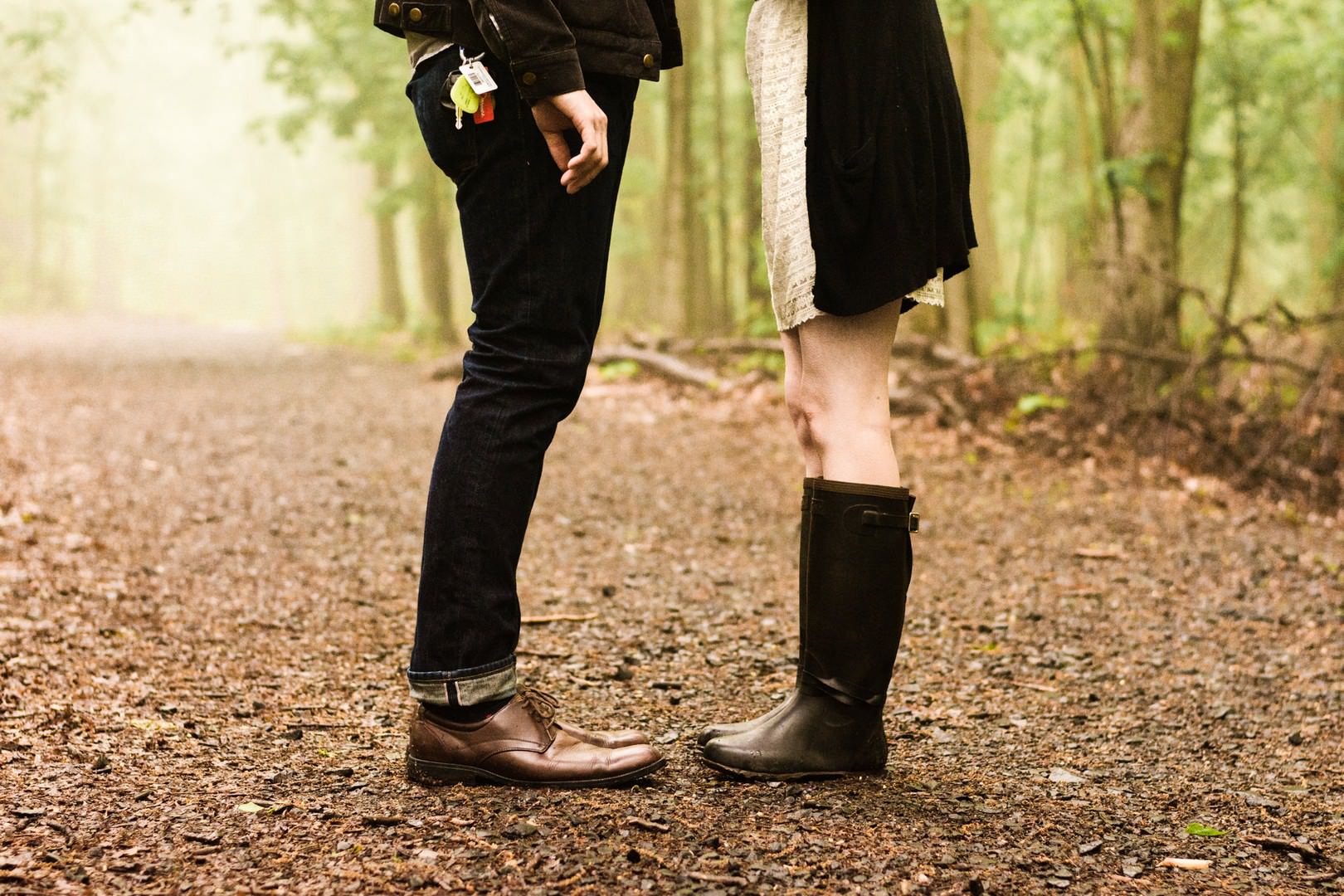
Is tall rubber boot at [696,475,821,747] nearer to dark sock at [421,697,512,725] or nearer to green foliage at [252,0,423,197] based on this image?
dark sock at [421,697,512,725]

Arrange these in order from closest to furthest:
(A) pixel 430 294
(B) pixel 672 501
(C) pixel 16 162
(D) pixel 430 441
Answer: (B) pixel 672 501 < (D) pixel 430 441 < (A) pixel 430 294 < (C) pixel 16 162

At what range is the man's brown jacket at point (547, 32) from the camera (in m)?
1.82

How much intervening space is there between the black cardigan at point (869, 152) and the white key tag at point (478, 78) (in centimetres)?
63

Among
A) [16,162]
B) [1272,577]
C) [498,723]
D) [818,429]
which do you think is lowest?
[1272,577]

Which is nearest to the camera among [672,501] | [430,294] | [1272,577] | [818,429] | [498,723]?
[498,723]

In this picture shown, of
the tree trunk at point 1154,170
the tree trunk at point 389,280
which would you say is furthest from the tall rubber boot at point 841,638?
the tree trunk at point 389,280

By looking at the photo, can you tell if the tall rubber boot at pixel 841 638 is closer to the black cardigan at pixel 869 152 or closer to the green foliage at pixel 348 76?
the black cardigan at pixel 869 152

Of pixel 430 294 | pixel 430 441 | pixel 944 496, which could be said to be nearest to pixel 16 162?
pixel 430 294

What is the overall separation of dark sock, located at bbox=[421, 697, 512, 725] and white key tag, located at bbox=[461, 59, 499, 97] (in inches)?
43.3

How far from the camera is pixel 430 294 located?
15836mm

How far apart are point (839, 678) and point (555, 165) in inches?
44.2

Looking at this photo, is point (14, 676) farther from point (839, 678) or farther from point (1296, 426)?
point (1296, 426)

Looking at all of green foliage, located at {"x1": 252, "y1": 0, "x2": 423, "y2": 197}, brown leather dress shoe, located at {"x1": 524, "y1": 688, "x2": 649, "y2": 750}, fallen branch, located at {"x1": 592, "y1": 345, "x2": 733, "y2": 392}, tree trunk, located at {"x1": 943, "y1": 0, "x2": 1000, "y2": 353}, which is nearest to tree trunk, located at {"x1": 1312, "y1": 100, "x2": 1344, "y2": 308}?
tree trunk, located at {"x1": 943, "y1": 0, "x2": 1000, "y2": 353}

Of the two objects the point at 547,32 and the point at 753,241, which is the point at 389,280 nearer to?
the point at 753,241
